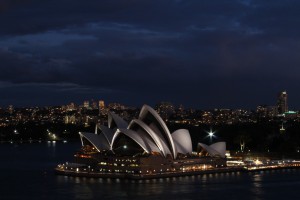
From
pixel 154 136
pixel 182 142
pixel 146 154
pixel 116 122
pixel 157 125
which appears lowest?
pixel 146 154

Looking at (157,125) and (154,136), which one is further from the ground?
(157,125)

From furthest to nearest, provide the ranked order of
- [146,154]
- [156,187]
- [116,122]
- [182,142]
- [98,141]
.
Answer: [98,141]
[116,122]
[182,142]
[146,154]
[156,187]

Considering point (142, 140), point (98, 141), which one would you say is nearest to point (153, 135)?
point (142, 140)

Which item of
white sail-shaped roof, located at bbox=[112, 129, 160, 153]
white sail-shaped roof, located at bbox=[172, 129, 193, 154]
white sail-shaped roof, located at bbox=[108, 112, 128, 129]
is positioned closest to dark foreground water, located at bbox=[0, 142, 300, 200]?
white sail-shaped roof, located at bbox=[112, 129, 160, 153]

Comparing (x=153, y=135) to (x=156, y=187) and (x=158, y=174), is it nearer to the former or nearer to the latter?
(x=158, y=174)

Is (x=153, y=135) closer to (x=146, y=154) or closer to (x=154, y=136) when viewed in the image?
(x=154, y=136)

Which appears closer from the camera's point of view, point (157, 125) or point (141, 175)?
point (141, 175)

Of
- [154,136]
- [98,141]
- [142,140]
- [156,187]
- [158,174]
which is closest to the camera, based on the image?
[156,187]
